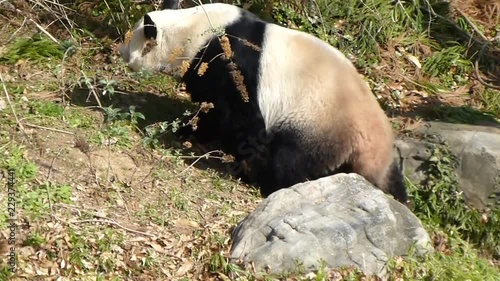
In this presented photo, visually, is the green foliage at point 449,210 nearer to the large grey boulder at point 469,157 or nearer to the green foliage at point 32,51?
the large grey boulder at point 469,157

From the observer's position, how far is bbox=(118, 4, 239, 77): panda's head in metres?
6.66

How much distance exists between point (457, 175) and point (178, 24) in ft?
8.98

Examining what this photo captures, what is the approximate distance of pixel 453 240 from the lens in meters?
6.23

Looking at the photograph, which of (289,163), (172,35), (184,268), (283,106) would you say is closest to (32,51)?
(172,35)

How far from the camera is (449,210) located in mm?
6695

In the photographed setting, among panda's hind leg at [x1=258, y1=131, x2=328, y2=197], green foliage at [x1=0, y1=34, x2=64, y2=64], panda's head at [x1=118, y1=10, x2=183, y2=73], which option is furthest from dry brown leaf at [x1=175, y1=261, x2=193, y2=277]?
green foliage at [x1=0, y1=34, x2=64, y2=64]

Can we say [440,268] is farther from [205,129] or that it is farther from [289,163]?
[205,129]

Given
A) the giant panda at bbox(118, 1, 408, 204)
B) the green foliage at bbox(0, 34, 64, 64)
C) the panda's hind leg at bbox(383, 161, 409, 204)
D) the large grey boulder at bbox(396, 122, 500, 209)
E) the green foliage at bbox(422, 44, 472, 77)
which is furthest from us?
the green foliage at bbox(422, 44, 472, 77)

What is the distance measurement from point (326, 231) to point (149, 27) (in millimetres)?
2606

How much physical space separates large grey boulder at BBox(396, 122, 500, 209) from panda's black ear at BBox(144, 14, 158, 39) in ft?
7.86

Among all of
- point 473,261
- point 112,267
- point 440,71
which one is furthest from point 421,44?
point 112,267

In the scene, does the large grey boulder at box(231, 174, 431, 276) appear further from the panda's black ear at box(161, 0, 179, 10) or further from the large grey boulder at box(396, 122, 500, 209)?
the panda's black ear at box(161, 0, 179, 10)

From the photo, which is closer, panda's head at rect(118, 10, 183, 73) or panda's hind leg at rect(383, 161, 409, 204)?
panda's hind leg at rect(383, 161, 409, 204)

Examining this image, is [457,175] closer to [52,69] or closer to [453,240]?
[453,240]
